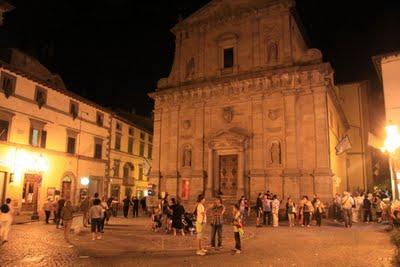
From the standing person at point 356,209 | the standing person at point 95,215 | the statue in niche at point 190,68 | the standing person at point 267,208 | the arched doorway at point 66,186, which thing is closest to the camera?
the standing person at point 95,215

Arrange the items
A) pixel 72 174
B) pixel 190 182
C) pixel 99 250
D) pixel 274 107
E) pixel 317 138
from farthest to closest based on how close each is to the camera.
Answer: pixel 72 174 < pixel 190 182 < pixel 274 107 < pixel 317 138 < pixel 99 250

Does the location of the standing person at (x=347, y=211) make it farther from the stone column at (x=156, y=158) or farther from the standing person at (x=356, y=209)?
the stone column at (x=156, y=158)

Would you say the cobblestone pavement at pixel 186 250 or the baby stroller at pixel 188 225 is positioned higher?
the baby stroller at pixel 188 225

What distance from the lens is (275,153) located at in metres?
25.7

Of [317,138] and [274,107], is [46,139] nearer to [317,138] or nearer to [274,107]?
[274,107]

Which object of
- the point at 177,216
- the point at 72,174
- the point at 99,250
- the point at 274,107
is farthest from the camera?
the point at 72,174

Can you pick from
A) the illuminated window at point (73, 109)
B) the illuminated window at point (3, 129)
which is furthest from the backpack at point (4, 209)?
the illuminated window at point (73, 109)

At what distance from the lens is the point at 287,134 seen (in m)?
25.5

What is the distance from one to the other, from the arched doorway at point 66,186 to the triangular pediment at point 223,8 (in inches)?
702

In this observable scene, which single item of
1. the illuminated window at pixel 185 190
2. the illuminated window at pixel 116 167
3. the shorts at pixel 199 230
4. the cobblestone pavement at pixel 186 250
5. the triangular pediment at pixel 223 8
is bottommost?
the cobblestone pavement at pixel 186 250

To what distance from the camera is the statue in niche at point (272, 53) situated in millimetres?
27578

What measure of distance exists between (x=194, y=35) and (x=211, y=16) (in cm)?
221

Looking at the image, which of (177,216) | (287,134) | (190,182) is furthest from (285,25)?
(177,216)

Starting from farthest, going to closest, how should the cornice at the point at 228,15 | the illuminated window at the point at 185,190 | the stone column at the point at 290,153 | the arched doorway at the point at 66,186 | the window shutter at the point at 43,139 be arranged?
the arched doorway at the point at 66,186, the window shutter at the point at 43,139, the illuminated window at the point at 185,190, the cornice at the point at 228,15, the stone column at the point at 290,153
